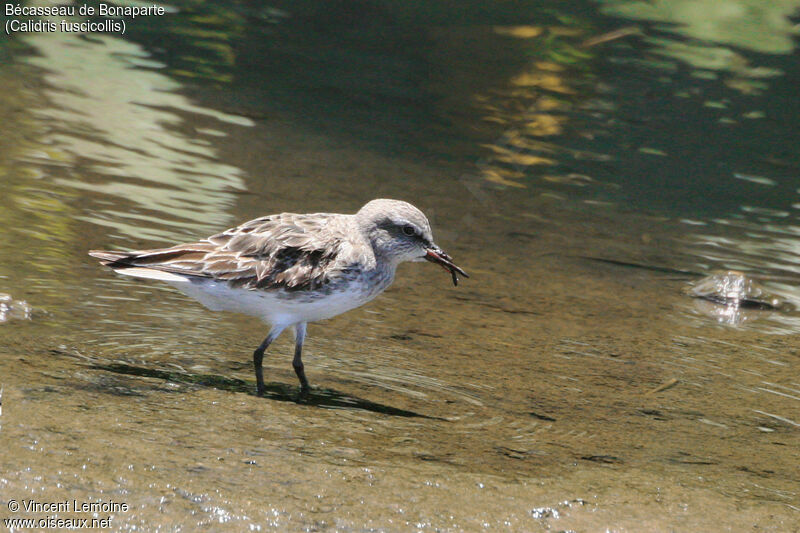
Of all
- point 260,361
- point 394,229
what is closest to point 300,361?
point 260,361

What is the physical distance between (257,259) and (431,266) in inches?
132

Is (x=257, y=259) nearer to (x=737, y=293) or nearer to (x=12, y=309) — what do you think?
(x=12, y=309)

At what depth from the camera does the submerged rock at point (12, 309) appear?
681cm

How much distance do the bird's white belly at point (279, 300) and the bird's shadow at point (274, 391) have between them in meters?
0.50

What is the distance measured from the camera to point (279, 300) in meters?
6.66

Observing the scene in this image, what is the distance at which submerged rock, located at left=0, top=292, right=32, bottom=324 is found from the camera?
268 inches

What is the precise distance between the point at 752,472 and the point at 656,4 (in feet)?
42.0

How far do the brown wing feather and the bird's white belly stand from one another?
0.05m

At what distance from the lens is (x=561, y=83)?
15.3 m

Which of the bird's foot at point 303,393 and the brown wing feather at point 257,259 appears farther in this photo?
the brown wing feather at point 257,259

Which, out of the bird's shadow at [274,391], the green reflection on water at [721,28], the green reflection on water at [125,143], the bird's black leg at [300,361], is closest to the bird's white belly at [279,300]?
the bird's black leg at [300,361]

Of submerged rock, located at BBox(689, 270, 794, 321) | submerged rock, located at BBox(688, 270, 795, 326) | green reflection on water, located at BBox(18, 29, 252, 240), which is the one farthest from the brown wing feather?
submerged rock, located at BBox(689, 270, 794, 321)

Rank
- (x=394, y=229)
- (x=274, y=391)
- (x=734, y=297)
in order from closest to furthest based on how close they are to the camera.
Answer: (x=274, y=391) → (x=394, y=229) → (x=734, y=297)

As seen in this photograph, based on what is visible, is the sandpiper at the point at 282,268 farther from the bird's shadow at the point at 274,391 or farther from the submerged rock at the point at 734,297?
the submerged rock at the point at 734,297
